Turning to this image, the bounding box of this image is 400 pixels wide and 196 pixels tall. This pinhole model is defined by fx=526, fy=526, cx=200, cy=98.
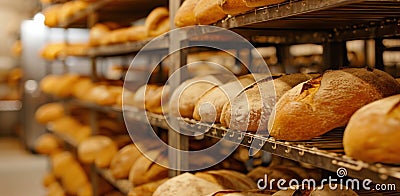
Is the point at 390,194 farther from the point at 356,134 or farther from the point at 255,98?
the point at 356,134

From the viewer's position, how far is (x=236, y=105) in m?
1.65

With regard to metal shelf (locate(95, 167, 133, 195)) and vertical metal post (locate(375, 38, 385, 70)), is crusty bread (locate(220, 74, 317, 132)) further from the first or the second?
metal shelf (locate(95, 167, 133, 195))

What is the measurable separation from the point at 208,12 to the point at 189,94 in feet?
1.17

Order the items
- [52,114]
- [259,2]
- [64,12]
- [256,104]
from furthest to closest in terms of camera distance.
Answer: [52,114], [64,12], [256,104], [259,2]

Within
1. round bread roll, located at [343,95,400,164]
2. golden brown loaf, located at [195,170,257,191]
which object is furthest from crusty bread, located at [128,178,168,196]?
round bread roll, located at [343,95,400,164]

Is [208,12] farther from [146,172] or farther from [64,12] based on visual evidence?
[64,12]

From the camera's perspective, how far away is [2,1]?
987cm

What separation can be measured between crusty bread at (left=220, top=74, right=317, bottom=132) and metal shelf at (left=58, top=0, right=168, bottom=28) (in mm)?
1341

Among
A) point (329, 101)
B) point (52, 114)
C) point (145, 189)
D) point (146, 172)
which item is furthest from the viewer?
point (52, 114)

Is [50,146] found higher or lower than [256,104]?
lower

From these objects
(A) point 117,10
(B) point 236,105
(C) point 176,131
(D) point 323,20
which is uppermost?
(A) point 117,10

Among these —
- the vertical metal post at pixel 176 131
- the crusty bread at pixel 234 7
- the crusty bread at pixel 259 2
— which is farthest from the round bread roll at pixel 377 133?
the vertical metal post at pixel 176 131

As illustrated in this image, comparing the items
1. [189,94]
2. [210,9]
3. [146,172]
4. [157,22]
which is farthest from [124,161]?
[210,9]

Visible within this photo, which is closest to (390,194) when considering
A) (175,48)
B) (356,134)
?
(356,134)
